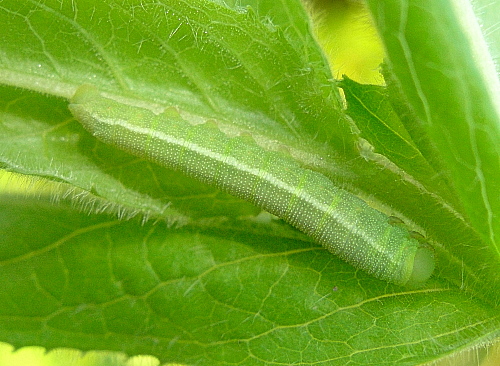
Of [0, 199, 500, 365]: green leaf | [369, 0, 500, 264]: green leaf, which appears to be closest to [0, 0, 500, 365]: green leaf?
[0, 199, 500, 365]: green leaf

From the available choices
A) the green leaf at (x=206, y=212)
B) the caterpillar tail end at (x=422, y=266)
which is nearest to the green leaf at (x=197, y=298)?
the green leaf at (x=206, y=212)

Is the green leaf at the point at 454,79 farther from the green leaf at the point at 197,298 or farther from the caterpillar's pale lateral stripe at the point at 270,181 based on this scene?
the green leaf at the point at 197,298

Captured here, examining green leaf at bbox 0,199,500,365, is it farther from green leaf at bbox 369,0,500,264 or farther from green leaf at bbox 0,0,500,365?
green leaf at bbox 369,0,500,264

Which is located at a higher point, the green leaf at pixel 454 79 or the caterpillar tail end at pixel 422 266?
the green leaf at pixel 454 79

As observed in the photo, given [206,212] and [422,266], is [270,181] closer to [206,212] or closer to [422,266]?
[206,212]

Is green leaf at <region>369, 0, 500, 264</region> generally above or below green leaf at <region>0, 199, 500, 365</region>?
above

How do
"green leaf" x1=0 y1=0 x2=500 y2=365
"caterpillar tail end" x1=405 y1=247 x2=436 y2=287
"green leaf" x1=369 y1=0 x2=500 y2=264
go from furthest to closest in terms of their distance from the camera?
"caterpillar tail end" x1=405 y1=247 x2=436 y2=287 → "green leaf" x1=0 y1=0 x2=500 y2=365 → "green leaf" x1=369 y1=0 x2=500 y2=264

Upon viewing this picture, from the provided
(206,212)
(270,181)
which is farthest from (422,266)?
(206,212)

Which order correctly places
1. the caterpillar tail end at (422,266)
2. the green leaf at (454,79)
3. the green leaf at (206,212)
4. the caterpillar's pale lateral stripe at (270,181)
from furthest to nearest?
the caterpillar's pale lateral stripe at (270,181), the caterpillar tail end at (422,266), the green leaf at (206,212), the green leaf at (454,79)

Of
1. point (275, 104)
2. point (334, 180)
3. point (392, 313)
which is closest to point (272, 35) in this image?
point (275, 104)
